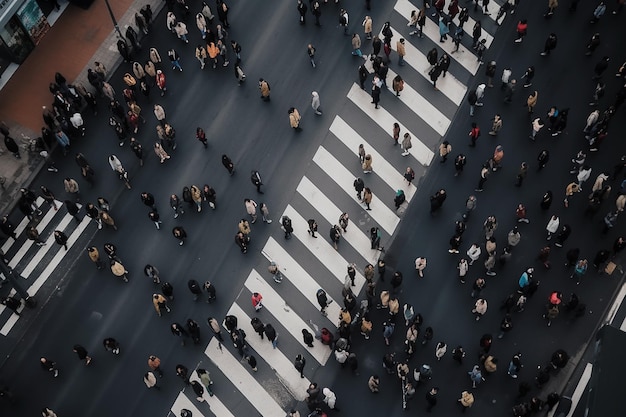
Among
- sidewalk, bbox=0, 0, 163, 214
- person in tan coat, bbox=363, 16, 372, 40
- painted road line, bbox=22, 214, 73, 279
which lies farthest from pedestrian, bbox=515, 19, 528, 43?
painted road line, bbox=22, 214, 73, 279

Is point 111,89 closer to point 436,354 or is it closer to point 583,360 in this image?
point 436,354

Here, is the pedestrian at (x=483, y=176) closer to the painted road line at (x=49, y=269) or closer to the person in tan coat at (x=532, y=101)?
the person in tan coat at (x=532, y=101)

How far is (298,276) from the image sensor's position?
3553cm

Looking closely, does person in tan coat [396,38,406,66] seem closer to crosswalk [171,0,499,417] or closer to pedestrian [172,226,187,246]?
crosswalk [171,0,499,417]

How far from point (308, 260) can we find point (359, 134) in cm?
641

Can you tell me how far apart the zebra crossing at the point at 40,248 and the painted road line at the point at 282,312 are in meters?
8.00

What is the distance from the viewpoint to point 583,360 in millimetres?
33219

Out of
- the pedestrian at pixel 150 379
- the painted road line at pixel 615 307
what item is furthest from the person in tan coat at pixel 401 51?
the pedestrian at pixel 150 379

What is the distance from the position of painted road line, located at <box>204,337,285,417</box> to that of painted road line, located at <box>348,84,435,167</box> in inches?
414

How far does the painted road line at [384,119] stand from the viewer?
1476 inches

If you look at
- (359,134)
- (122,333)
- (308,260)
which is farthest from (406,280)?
(122,333)

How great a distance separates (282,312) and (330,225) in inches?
171

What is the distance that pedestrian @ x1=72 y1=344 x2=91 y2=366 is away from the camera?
109 ft

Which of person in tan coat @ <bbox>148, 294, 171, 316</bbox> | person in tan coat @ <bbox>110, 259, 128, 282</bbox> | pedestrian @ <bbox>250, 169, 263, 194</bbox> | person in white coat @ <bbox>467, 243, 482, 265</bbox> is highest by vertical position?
person in white coat @ <bbox>467, 243, 482, 265</bbox>
